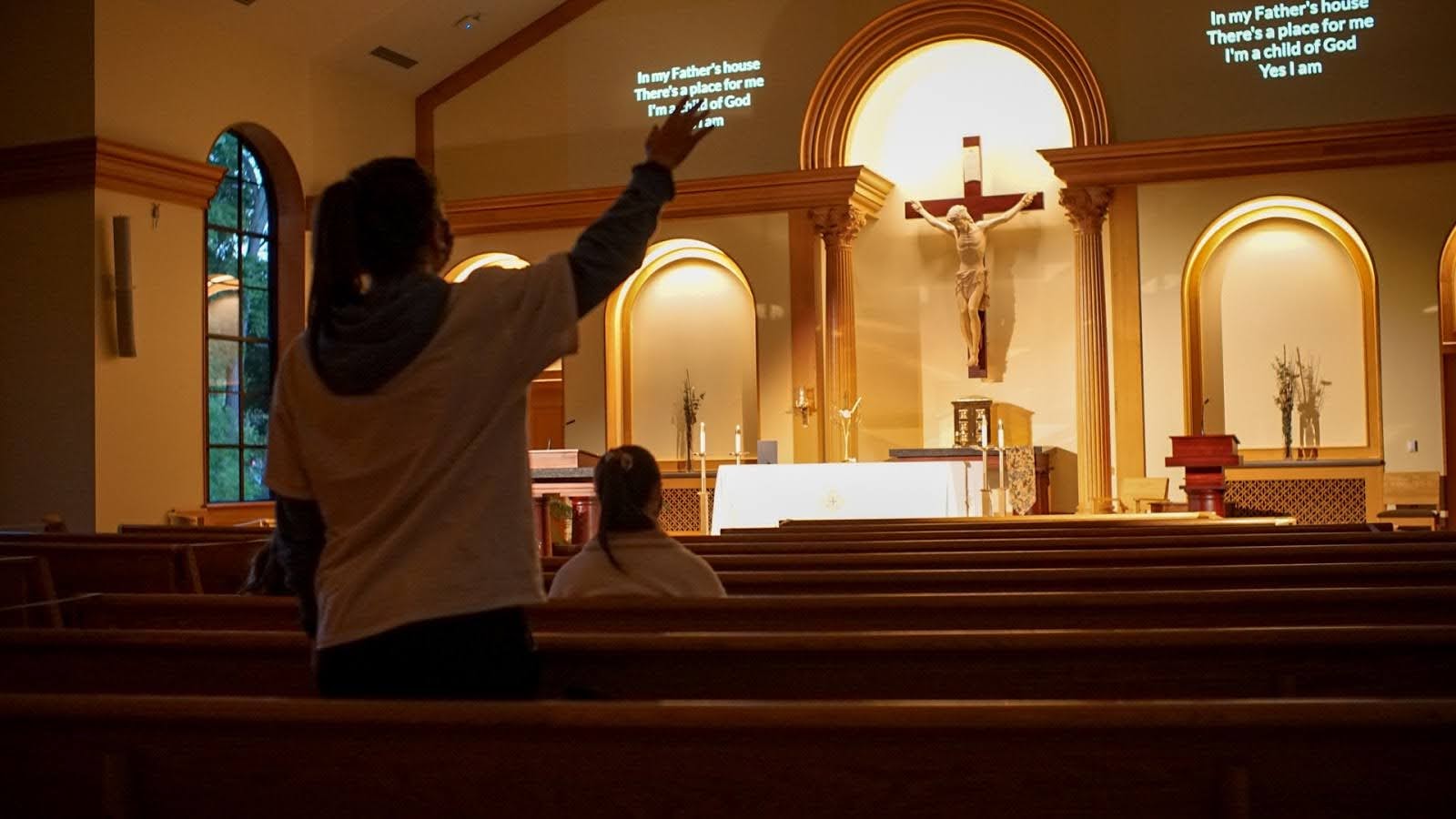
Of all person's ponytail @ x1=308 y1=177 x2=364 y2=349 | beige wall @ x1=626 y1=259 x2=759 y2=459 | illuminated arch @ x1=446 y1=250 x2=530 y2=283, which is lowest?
person's ponytail @ x1=308 y1=177 x2=364 y2=349

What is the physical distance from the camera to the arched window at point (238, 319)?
43.0 feet

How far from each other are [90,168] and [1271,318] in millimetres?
9457

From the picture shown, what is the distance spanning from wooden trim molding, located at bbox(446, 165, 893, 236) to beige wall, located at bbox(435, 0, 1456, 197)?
209 mm

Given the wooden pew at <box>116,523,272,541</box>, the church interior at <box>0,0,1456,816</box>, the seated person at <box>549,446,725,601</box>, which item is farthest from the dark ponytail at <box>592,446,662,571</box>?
the wooden pew at <box>116,523,272,541</box>

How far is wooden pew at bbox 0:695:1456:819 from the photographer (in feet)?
5.15

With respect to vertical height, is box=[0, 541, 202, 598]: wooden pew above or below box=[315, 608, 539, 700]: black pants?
below

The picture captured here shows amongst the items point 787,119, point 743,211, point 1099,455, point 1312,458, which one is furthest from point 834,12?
point 1312,458

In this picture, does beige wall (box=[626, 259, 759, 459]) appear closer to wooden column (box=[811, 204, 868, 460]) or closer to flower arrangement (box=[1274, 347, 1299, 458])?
wooden column (box=[811, 204, 868, 460])

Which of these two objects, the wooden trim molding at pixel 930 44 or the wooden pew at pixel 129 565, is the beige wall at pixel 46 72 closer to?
the wooden trim molding at pixel 930 44

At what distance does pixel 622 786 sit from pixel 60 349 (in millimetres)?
11026

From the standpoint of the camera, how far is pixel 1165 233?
41.6ft

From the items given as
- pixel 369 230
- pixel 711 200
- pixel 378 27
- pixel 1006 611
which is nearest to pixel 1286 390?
pixel 711 200

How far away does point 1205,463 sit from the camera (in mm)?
10016

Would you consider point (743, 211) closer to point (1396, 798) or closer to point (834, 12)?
point (834, 12)
